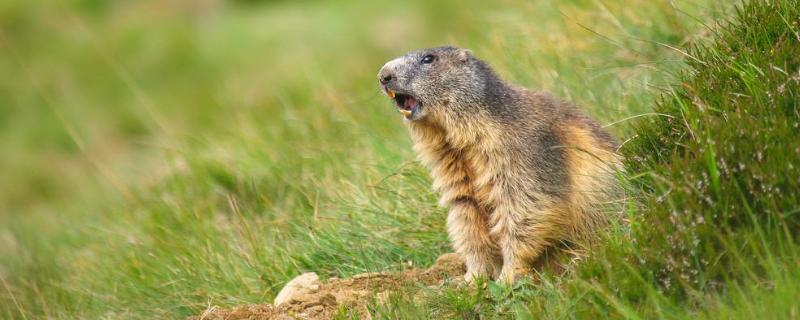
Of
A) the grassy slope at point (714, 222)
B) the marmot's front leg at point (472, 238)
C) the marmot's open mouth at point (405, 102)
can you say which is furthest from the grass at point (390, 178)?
the marmot's open mouth at point (405, 102)

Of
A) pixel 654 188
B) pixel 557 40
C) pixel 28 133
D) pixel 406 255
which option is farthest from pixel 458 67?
pixel 28 133

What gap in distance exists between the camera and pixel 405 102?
5.58 metres

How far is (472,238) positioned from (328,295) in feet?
2.55

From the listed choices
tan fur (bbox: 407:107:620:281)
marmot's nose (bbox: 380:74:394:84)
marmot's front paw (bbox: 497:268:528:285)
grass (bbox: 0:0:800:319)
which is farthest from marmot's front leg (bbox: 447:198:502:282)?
marmot's nose (bbox: 380:74:394:84)

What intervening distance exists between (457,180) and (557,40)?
109 inches

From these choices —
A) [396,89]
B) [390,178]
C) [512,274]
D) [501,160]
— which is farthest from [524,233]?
[390,178]

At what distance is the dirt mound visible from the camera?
15.8 feet

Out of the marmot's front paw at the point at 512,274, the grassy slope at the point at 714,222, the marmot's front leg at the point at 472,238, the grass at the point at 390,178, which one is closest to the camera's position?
the grassy slope at the point at 714,222

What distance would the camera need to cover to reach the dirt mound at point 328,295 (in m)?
4.82

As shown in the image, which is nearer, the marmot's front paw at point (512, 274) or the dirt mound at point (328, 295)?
the dirt mound at point (328, 295)

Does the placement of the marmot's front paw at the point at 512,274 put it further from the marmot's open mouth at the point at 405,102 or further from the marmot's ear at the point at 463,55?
the marmot's ear at the point at 463,55

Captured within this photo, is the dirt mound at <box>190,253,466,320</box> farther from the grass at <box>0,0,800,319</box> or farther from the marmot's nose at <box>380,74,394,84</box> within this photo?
the marmot's nose at <box>380,74,394,84</box>

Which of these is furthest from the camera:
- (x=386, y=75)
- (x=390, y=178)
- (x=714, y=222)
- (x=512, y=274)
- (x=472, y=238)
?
(x=390, y=178)

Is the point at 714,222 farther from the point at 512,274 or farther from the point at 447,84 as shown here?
the point at 447,84
